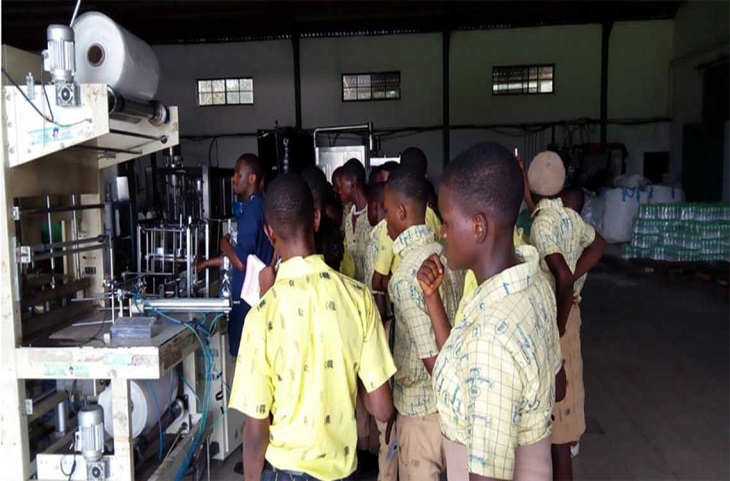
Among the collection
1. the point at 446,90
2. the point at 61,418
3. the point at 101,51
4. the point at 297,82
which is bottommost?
the point at 61,418

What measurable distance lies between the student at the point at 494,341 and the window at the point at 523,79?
11.3m

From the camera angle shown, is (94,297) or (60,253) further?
(94,297)

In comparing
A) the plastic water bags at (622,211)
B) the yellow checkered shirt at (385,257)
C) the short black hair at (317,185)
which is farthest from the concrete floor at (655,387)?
the plastic water bags at (622,211)

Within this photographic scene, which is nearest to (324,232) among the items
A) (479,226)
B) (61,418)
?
(61,418)

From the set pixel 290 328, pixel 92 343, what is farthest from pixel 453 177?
pixel 92 343

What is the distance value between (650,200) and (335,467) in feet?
32.5

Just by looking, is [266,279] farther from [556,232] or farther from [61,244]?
[556,232]

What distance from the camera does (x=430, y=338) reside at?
1848 mm

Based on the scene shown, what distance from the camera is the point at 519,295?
1136 millimetres

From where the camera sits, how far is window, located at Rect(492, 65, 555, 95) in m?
11.9

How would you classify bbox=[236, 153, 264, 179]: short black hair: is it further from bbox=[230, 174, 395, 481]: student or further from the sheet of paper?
bbox=[230, 174, 395, 481]: student

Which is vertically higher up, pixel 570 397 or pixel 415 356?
pixel 415 356

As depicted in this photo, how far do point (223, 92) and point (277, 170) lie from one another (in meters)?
6.04

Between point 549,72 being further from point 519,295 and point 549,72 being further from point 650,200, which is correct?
point 519,295
